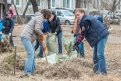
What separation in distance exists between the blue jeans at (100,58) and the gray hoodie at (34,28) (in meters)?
1.48

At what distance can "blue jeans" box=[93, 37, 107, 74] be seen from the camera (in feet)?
37.6

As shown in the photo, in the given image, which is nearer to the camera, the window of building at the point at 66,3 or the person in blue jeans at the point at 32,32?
the person in blue jeans at the point at 32,32

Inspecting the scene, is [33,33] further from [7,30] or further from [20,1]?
[20,1]

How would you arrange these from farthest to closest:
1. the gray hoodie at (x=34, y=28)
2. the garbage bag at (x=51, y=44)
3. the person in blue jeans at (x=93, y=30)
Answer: the garbage bag at (x=51, y=44) < the person in blue jeans at (x=93, y=30) < the gray hoodie at (x=34, y=28)

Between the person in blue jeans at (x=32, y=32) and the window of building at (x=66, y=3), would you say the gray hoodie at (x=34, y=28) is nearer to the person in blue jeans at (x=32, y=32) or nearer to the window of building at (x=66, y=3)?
the person in blue jeans at (x=32, y=32)

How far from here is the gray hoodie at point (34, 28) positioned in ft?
36.1

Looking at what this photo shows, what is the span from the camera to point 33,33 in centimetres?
1127

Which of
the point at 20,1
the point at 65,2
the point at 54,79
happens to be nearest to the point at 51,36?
the point at 54,79

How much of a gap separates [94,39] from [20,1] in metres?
45.7

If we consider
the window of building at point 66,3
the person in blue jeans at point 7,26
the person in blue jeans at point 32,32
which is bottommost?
the window of building at point 66,3

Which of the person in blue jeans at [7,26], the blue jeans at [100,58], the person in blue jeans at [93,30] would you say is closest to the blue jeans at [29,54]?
the person in blue jeans at [93,30]

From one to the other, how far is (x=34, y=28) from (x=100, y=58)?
178 cm

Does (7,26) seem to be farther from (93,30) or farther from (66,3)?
(66,3)

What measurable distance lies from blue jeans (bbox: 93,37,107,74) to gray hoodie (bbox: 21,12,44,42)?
1478 millimetres
